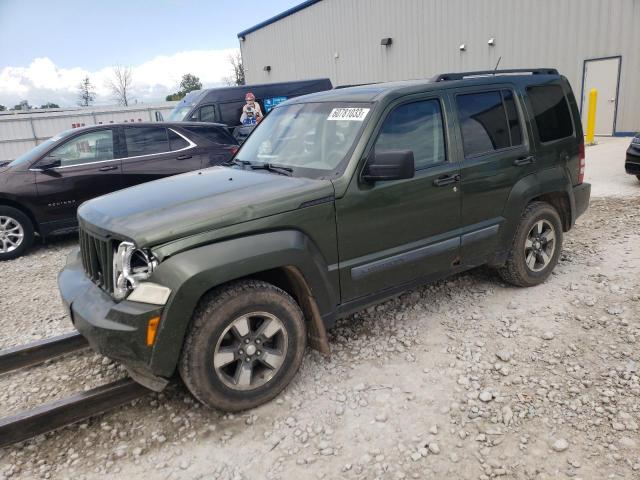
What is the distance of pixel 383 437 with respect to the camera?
2.77 meters

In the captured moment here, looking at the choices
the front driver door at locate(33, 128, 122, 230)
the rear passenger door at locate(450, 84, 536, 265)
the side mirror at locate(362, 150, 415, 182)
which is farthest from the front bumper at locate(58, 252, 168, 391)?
the front driver door at locate(33, 128, 122, 230)

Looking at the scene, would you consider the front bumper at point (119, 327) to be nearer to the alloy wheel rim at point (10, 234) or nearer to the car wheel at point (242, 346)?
the car wheel at point (242, 346)

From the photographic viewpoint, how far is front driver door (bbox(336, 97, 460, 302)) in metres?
3.30

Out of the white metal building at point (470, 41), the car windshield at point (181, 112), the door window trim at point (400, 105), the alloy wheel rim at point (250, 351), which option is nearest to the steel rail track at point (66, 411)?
the alloy wheel rim at point (250, 351)

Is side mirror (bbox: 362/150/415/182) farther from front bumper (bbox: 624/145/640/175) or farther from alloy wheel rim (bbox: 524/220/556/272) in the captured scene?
front bumper (bbox: 624/145/640/175)

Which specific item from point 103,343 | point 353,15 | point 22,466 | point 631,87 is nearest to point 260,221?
point 103,343

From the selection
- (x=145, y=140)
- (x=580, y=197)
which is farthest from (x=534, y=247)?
(x=145, y=140)

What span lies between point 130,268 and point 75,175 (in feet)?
15.7

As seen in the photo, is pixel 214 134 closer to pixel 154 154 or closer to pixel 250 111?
pixel 154 154

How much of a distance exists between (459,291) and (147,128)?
527cm

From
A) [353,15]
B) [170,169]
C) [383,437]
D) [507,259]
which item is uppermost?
[353,15]

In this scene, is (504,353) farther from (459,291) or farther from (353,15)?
(353,15)

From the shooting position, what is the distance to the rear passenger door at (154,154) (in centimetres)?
713

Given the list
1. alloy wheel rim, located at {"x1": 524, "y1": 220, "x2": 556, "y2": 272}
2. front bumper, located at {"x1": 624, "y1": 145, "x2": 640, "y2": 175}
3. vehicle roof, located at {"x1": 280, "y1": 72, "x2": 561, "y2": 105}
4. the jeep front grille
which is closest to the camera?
the jeep front grille
